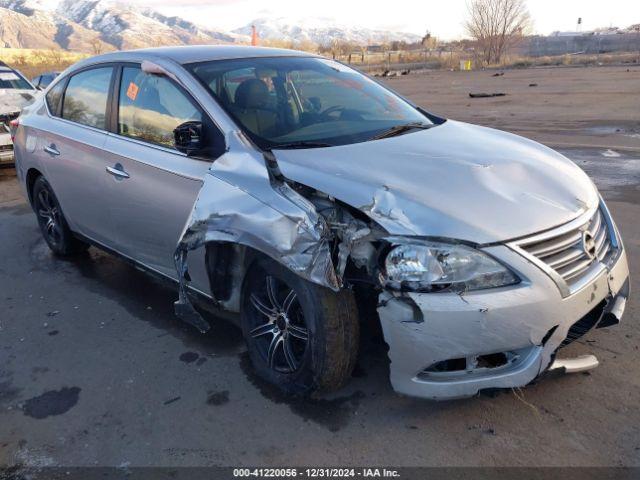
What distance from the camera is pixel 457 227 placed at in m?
2.44

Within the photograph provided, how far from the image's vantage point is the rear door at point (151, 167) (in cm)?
333

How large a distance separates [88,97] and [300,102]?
71.7 inches

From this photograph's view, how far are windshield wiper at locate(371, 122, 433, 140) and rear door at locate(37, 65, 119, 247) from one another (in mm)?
1867

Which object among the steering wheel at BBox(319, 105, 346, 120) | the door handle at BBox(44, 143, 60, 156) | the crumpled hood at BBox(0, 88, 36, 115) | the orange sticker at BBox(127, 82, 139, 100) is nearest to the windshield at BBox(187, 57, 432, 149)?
the steering wheel at BBox(319, 105, 346, 120)

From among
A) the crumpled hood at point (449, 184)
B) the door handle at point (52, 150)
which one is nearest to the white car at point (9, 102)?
the door handle at point (52, 150)

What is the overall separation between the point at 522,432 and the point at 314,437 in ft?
3.15

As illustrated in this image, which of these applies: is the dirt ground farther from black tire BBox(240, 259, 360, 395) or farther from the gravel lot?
black tire BBox(240, 259, 360, 395)

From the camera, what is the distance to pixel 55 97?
4934 mm

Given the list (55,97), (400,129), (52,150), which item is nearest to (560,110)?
(400,129)

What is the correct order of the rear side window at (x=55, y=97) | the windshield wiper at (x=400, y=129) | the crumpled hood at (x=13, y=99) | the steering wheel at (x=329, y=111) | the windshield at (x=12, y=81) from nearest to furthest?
the windshield wiper at (x=400, y=129) < the steering wheel at (x=329, y=111) < the rear side window at (x=55, y=97) < the crumpled hood at (x=13, y=99) < the windshield at (x=12, y=81)

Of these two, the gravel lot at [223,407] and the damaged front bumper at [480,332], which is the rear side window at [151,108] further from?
the damaged front bumper at [480,332]

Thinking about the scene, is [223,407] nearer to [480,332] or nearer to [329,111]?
[480,332]

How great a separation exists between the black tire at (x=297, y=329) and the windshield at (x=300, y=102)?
2.58ft

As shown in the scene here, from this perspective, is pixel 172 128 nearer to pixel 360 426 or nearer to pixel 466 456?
pixel 360 426
